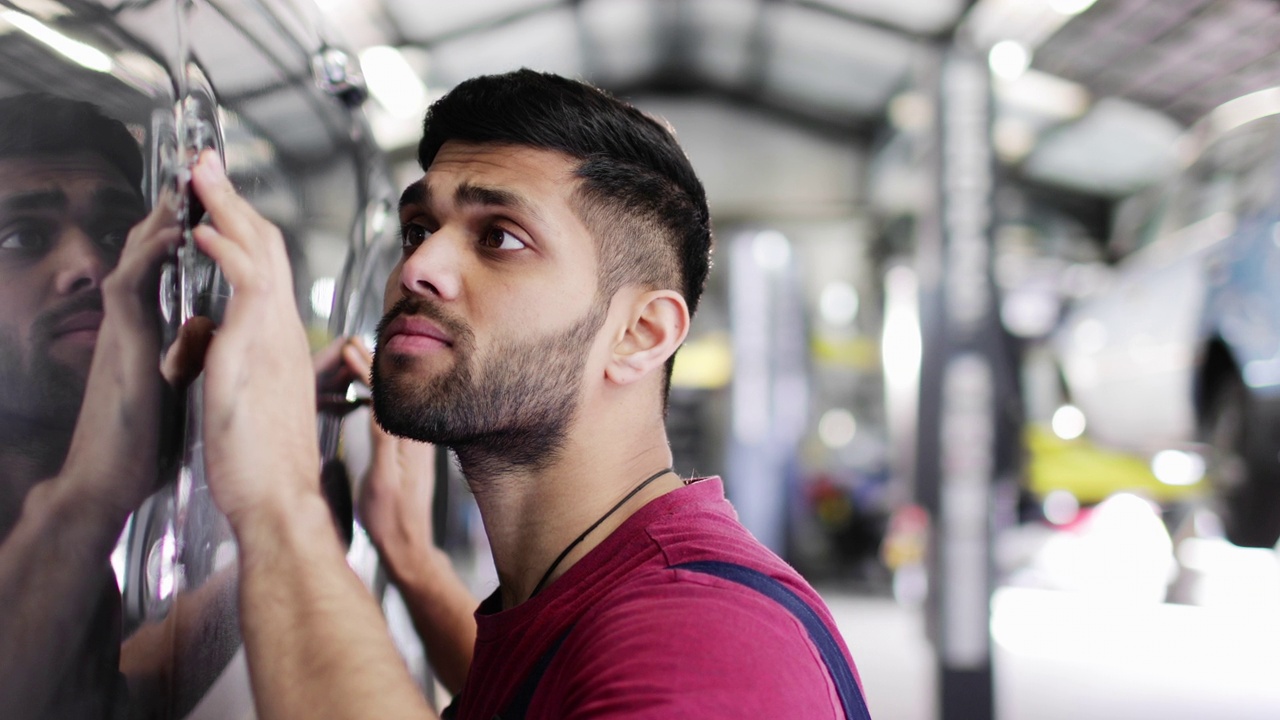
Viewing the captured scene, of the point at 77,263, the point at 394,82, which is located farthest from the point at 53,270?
the point at 394,82

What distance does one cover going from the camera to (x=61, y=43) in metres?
0.58

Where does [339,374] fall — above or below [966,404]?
below

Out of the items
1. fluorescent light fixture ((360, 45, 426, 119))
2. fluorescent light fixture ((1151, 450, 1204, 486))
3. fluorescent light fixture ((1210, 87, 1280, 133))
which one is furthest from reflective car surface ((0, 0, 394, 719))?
fluorescent light fixture ((1151, 450, 1204, 486))

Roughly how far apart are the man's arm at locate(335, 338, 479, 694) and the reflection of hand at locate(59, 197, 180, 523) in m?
0.45

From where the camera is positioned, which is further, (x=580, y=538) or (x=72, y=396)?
(x=580, y=538)

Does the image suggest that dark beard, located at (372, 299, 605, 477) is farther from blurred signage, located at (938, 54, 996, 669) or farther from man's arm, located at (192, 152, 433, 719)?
blurred signage, located at (938, 54, 996, 669)

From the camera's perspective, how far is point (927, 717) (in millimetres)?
3814

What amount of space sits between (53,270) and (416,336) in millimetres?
368

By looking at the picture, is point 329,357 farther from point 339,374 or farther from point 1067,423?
point 1067,423

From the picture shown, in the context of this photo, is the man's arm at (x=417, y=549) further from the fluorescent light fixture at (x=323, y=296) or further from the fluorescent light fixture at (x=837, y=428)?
the fluorescent light fixture at (x=837, y=428)

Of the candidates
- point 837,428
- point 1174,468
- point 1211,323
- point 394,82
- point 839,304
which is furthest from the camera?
point 839,304

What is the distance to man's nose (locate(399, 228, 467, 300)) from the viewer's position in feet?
3.02

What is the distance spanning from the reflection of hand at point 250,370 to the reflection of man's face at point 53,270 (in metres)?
0.10

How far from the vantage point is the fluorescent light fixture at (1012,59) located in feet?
20.7
